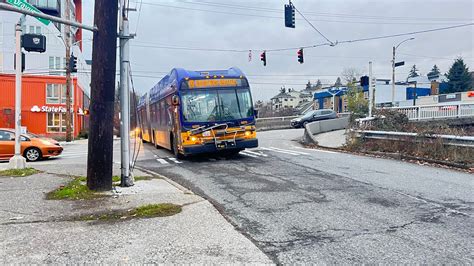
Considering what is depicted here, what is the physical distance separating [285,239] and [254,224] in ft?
2.68

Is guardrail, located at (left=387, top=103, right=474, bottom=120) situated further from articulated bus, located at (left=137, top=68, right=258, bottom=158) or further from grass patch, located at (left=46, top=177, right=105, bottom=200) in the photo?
grass patch, located at (left=46, top=177, right=105, bottom=200)

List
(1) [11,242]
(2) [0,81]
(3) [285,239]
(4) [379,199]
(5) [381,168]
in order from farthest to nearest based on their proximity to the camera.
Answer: (2) [0,81]
(5) [381,168]
(4) [379,199]
(3) [285,239]
(1) [11,242]

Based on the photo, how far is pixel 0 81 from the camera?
139 feet

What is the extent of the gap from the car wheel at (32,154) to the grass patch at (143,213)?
40.1ft

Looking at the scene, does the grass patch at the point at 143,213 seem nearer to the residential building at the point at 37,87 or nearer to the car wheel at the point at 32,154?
the car wheel at the point at 32,154

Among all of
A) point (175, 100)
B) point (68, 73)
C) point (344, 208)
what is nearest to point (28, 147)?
point (175, 100)

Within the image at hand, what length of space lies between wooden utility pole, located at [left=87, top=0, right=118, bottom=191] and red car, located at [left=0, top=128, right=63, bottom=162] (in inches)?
410

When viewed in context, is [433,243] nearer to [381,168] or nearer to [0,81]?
[381,168]

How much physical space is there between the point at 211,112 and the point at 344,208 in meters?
7.58

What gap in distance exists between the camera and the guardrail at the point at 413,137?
504 inches

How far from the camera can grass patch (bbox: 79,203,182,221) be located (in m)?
6.03

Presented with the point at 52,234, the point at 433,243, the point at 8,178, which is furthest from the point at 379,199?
the point at 8,178

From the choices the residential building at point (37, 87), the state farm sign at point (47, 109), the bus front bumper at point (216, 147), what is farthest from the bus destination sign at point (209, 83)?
the state farm sign at point (47, 109)

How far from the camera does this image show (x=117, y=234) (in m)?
5.18
